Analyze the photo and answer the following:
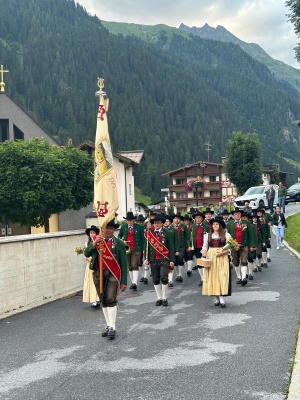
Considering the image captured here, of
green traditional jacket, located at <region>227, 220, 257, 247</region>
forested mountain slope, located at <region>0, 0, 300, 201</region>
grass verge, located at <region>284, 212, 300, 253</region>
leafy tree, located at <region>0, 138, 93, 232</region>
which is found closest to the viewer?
green traditional jacket, located at <region>227, 220, 257, 247</region>

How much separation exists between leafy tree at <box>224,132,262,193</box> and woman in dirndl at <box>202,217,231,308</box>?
188 ft

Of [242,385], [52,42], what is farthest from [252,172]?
[52,42]

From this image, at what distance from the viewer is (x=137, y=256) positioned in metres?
16.0

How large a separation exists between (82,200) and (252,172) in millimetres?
31970

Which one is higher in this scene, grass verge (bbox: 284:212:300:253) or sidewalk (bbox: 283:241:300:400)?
grass verge (bbox: 284:212:300:253)

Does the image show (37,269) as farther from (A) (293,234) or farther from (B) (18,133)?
(B) (18,133)

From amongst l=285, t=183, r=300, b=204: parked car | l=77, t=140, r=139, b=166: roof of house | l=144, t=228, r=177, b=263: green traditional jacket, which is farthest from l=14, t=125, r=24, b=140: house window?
l=144, t=228, r=177, b=263: green traditional jacket

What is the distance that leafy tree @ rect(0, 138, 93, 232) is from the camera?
127ft

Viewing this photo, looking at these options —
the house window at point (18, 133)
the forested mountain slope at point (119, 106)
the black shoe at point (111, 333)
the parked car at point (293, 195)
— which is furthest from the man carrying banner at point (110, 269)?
the forested mountain slope at point (119, 106)

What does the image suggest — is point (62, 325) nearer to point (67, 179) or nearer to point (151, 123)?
point (67, 179)

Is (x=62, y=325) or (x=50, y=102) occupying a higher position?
(x=50, y=102)

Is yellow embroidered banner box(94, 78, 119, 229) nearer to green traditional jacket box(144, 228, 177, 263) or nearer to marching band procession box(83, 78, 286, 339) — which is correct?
marching band procession box(83, 78, 286, 339)

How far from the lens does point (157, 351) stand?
777 cm

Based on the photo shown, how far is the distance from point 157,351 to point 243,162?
63088 millimetres
